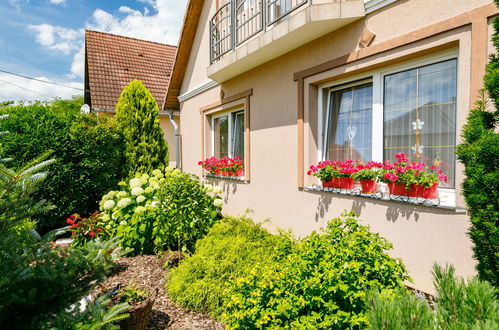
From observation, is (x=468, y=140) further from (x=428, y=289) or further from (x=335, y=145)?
(x=335, y=145)

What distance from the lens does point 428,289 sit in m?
3.14

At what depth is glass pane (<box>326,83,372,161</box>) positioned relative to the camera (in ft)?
12.9

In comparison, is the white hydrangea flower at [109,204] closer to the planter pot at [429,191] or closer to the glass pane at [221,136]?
the glass pane at [221,136]

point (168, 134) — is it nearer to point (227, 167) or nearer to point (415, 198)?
point (227, 167)

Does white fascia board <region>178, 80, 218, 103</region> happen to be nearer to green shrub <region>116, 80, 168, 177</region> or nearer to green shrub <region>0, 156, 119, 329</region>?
green shrub <region>116, 80, 168, 177</region>

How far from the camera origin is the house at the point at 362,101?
2877 mm

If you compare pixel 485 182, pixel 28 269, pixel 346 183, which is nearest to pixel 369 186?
pixel 346 183

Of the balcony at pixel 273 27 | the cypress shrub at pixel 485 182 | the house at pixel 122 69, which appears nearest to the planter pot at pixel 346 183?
the cypress shrub at pixel 485 182

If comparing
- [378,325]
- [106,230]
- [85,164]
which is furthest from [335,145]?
[85,164]

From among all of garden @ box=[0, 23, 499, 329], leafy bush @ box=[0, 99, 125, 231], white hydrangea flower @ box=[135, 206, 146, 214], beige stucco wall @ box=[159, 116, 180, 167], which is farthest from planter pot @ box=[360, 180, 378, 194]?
beige stucco wall @ box=[159, 116, 180, 167]

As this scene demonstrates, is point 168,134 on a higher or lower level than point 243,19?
lower

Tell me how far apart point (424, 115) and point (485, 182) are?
153cm

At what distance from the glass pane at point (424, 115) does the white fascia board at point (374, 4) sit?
80cm

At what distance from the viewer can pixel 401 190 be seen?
128 inches
